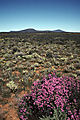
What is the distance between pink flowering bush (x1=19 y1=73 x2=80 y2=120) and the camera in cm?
318

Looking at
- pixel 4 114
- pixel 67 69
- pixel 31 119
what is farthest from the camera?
pixel 67 69

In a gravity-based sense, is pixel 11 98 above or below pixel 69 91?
below

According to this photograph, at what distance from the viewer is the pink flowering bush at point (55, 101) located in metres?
3.18

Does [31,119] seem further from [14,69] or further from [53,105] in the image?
[14,69]

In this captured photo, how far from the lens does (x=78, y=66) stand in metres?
9.18

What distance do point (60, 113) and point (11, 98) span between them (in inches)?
112

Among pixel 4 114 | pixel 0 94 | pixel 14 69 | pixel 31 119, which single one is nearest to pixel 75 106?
pixel 31 119

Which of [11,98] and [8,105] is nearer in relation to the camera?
[8,105]

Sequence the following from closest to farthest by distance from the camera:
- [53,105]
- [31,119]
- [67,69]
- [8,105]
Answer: [53,105]
[31,119]
[8,105]
[67,69]

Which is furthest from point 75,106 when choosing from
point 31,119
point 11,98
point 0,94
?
point 0,94

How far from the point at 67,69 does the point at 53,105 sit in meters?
5.40

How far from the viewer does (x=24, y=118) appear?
3682 millimetres

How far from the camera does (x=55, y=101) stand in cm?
317

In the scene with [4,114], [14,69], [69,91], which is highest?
[69,91]
